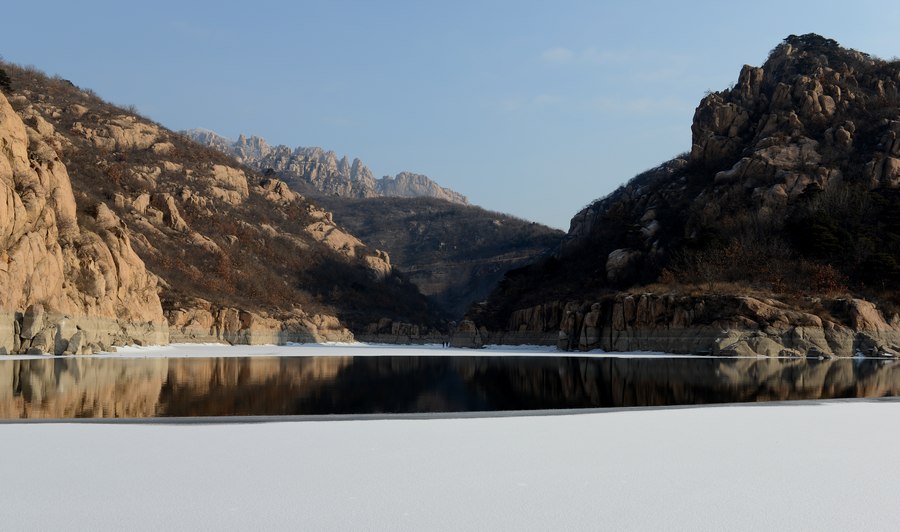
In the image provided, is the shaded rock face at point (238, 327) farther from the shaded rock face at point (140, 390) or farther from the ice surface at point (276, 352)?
the shaded rock face at point (140, 390)

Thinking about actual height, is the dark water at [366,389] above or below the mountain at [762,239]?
below

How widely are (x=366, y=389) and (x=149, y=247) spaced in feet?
255

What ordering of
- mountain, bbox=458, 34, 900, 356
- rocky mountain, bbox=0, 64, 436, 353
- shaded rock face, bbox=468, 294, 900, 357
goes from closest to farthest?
A: 1. rocky mountain, bbox=0, 64, 436, 353
2. shaded rock face, bbox=468, 294, 900, 357
3. mountain, bbox=458, 34, 900, 356

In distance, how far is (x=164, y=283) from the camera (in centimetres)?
8881

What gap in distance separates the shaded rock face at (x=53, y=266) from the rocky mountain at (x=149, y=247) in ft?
0.38

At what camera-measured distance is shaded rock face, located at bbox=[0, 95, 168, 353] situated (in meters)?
46.1

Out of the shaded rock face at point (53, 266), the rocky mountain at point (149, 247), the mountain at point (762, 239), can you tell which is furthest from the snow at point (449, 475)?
the mountain at point (762, 239)

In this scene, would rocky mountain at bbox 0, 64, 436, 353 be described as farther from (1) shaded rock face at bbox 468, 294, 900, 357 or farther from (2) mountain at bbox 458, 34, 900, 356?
(1) shaded rock face at bbox 468, 294, 900, 357

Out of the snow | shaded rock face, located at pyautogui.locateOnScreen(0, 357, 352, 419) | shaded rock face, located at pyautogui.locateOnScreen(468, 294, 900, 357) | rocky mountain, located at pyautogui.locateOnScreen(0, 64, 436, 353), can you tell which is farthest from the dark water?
shaded rock face, located at pyautogui.locateOnScreen(468, 294, 900, 357)

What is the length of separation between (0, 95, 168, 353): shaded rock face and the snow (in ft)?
120

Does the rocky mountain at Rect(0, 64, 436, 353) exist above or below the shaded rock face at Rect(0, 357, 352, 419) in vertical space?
above

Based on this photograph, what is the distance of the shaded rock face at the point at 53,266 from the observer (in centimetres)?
4609

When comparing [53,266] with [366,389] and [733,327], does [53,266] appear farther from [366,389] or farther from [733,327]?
[733,327]

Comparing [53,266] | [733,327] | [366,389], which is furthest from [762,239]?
[53,266]
